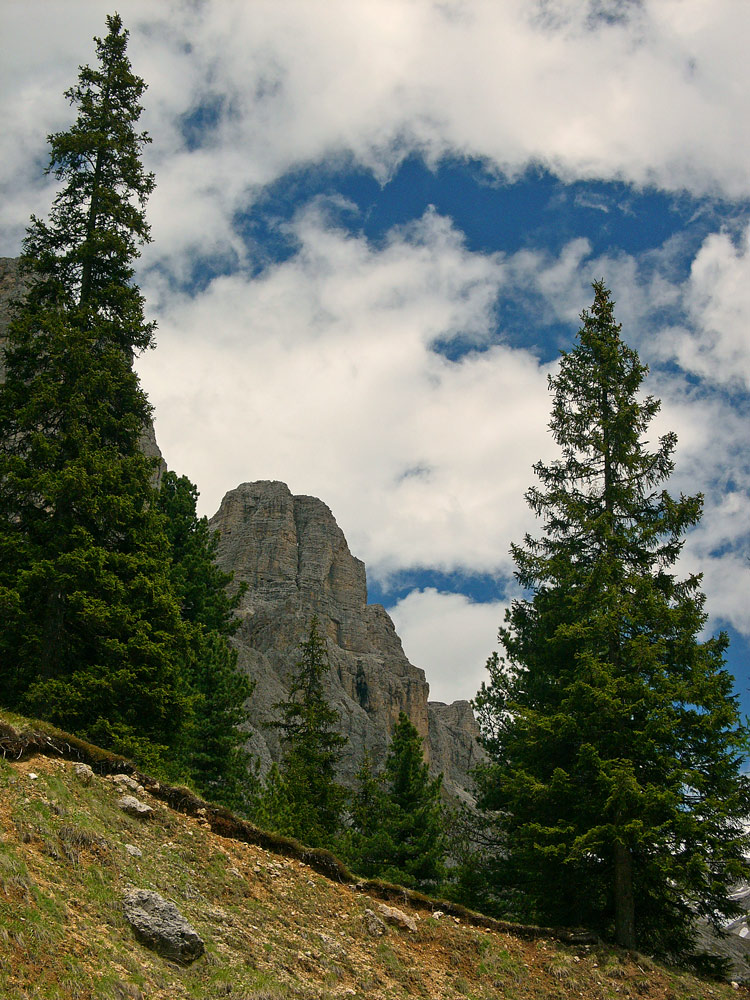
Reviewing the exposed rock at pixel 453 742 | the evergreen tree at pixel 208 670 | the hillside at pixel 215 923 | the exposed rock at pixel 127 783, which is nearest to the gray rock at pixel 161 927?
the hillside at pixel 215 923

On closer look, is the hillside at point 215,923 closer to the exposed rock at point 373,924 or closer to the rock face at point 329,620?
the exposed rock at point 373,924

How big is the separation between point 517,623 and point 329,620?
109435 mm

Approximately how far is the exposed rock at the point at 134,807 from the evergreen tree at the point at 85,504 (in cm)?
365

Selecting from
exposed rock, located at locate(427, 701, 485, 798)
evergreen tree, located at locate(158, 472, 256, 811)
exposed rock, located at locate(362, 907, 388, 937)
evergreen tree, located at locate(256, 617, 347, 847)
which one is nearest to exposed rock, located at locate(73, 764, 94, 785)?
exposed rock, located at locate(362, 907, 388, 937)

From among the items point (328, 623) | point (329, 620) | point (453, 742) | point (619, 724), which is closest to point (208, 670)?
point (619, 724)

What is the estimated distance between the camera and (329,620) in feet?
427

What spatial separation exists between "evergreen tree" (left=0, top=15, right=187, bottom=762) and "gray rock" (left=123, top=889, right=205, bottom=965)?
6179 mm

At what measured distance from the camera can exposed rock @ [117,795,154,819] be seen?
11.6 meters

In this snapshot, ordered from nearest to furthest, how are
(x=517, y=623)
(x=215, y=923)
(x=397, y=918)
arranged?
(x=215, y=923), (x=397, y=918), (x=517, y=623)

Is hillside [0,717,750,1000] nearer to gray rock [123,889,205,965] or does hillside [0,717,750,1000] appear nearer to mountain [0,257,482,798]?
gray rock [123,889,205,965]

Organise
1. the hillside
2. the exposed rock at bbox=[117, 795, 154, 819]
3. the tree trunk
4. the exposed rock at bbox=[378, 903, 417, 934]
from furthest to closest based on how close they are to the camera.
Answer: the tree trunk → the exposed rock at bbox=[378, 903, 417, 934] → the exposed rock at bbox=[117, 795, 154, 819] → the hillside

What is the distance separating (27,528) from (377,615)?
5326 inches

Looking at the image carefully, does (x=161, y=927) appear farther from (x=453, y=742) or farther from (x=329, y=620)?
(x=453, y=742)

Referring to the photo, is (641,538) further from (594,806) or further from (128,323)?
(128,323)
